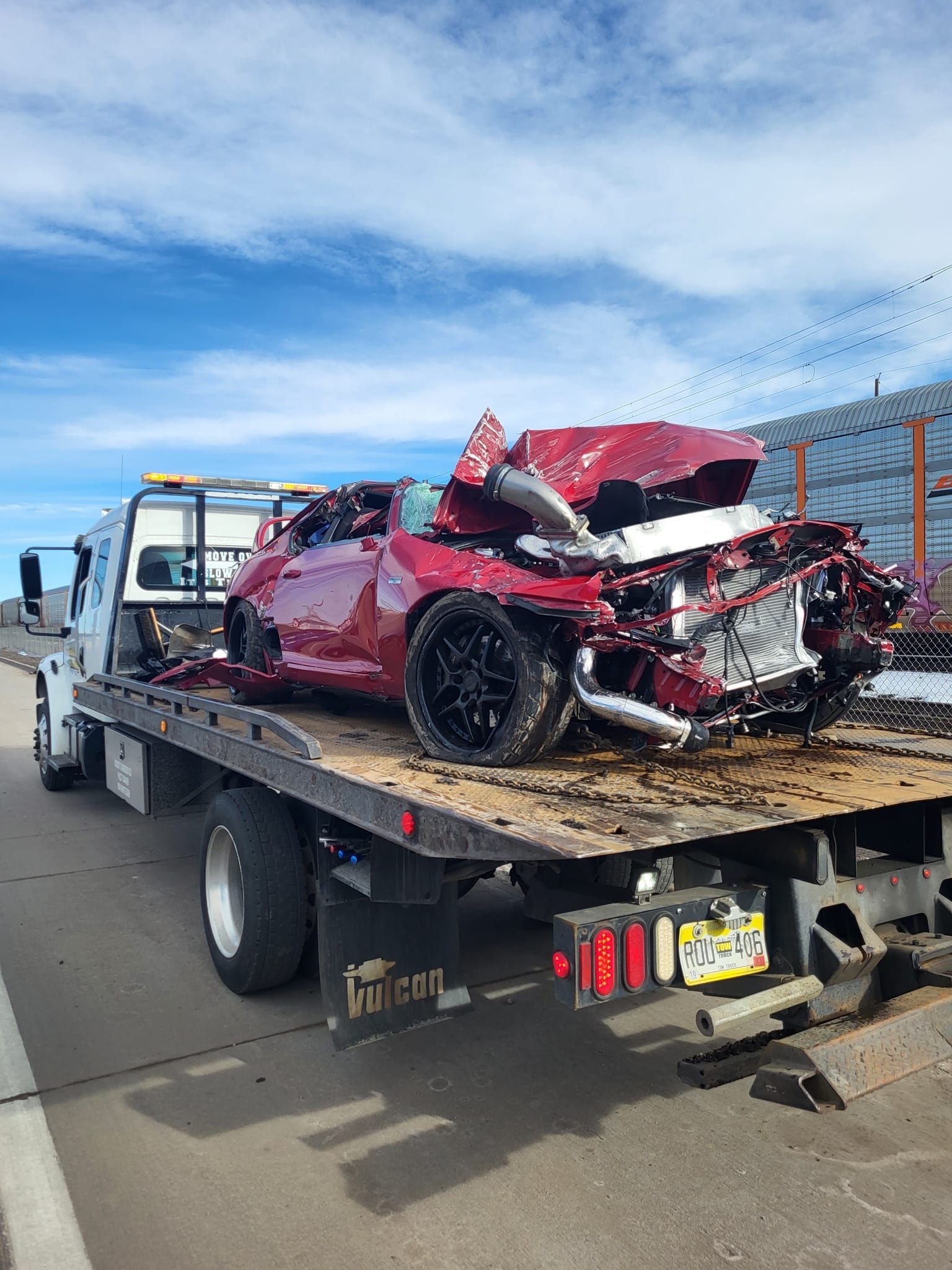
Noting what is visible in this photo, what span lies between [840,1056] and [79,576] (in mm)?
8381

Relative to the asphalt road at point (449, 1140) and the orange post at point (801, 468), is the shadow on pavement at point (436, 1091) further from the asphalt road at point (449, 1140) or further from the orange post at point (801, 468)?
the orange post at point (801, 468)

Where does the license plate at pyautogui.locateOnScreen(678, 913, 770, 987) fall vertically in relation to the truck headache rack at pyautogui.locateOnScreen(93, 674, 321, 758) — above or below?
below

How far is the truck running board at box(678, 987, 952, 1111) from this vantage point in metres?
2.53

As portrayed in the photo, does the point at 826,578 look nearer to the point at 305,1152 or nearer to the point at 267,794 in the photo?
the point at 267,794

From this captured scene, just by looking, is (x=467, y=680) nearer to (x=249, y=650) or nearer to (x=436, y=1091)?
(x=436, y=1091)

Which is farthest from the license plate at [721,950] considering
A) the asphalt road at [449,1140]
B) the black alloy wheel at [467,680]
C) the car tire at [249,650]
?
the car tire at [249,650]

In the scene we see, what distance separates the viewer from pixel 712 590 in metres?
3.63

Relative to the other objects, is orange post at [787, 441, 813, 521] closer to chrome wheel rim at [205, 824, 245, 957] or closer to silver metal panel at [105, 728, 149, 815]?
silver metal panel at [105, 728, 149, 815]

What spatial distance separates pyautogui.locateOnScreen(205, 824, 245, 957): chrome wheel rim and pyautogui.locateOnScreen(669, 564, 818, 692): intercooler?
93.8 inches

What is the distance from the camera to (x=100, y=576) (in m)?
8.45

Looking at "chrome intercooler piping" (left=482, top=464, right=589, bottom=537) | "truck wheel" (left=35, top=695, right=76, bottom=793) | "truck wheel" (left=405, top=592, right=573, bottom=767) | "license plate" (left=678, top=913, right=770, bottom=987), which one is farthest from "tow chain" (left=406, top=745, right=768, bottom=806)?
"truck wheel" (left=35, top=695, right=76, bottom=793)

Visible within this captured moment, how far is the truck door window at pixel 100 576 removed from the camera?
8.32 m

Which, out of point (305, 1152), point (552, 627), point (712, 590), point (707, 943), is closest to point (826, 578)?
point (712, 590)

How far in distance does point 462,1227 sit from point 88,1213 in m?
1.12
